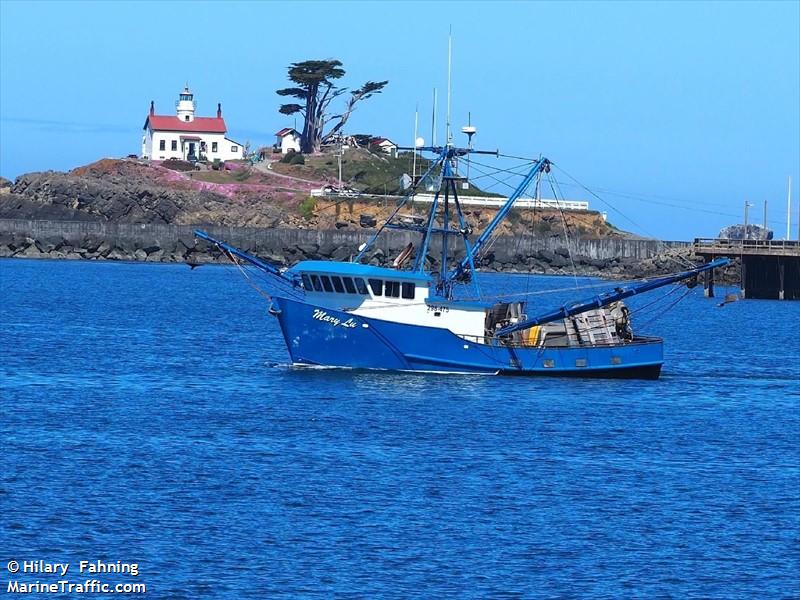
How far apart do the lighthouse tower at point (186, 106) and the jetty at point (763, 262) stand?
67.5m

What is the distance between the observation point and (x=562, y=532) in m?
27.8

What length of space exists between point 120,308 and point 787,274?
4553 cm

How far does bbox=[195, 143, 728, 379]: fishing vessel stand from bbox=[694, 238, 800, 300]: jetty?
49285 millimetres

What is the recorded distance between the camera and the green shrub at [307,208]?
137 m

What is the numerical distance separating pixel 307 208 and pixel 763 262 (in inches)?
1896

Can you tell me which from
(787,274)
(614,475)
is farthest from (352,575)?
(787,274)

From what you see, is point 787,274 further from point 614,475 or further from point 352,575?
point 352,575

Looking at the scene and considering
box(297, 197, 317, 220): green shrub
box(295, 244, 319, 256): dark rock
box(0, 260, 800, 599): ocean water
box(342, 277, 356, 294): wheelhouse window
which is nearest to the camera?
box(0, 260, 800, 599): ocean water

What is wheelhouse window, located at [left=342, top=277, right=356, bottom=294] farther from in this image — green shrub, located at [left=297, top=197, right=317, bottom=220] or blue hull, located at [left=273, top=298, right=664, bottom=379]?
green shrub, located at [left=297, top=197, right=317, bottom=220]

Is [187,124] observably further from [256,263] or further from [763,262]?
[256,263]

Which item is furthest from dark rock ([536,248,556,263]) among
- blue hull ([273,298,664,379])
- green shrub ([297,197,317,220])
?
blue hull ([273,298,664,379])

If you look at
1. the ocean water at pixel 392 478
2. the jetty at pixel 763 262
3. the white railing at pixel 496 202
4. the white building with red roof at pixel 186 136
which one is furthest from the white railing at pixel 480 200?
the ocean water at pixel 392 478

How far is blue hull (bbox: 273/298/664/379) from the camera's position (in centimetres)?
4631

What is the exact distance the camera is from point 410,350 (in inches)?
1834
